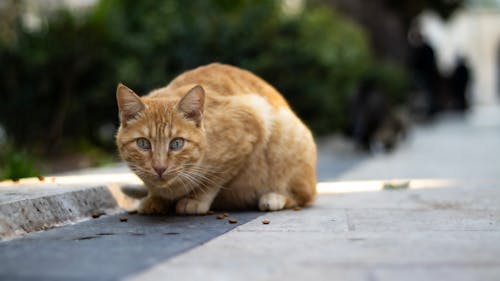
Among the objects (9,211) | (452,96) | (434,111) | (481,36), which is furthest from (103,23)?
(481,36)

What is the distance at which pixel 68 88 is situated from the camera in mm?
10500

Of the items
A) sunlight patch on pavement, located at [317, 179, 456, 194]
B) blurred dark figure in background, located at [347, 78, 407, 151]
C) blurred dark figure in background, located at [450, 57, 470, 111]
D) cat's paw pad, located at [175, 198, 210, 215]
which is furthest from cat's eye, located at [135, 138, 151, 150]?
blurred dark figure in background, located at [450, 57, 470, 111]

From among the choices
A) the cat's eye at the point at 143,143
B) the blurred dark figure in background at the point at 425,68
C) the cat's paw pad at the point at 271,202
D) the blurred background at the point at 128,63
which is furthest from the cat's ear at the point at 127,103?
the blurred dark figure in background at the point at 425,68

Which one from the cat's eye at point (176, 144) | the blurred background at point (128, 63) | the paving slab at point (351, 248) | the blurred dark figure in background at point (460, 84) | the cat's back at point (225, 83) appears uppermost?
the blurred dark figure in background at point (460, 84)

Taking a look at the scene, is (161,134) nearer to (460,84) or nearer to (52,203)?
(52,203)

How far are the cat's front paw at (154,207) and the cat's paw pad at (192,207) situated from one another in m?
0.14

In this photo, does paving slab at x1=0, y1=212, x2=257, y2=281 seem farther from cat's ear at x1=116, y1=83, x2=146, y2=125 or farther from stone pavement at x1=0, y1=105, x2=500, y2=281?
cat's ear at x1=116, y1=83, x2=146, y2=125

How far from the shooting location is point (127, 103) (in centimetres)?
406

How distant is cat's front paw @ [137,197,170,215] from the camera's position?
14.6ft

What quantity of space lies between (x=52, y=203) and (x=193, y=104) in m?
1.03

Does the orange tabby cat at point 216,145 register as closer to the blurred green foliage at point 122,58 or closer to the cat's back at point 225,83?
the cat's back at point 225,83

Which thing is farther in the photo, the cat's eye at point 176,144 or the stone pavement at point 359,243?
the cat's eye at point 176,144

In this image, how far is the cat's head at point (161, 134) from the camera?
396 centimetres

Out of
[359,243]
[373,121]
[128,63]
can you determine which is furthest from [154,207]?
[373,121]
